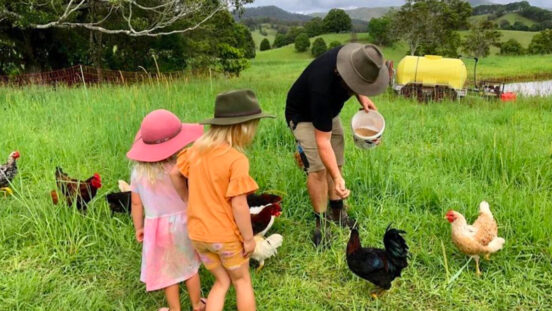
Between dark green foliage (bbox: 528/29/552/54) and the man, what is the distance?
153ft

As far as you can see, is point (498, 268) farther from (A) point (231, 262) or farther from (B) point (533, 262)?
(A) point (231, 262)

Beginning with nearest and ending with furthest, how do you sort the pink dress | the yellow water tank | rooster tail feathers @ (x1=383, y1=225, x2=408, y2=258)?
the pink dress → rooster tail feathers @ (x1=383, y1=225, x2=408, y2=258) → the yellow water tank

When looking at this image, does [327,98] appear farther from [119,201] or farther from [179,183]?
[119,201]

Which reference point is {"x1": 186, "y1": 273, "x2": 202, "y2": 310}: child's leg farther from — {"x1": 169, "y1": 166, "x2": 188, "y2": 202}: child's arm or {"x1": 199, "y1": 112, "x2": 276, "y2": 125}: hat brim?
{"x1": 199, "y1": 112, "x2": 276, "y2": 125}: hat brim

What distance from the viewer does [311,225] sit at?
10.1 ft

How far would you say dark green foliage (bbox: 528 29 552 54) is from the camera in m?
39.6

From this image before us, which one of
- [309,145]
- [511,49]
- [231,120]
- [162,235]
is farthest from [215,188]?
[511,49]

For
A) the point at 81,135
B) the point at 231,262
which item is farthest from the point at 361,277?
the point at 81,135

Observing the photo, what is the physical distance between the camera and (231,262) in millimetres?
1906

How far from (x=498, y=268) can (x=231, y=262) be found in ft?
6.16

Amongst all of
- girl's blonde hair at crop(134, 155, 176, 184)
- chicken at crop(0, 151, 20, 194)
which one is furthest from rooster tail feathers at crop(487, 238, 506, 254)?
chicken at crop(0, 151, 20, 194)

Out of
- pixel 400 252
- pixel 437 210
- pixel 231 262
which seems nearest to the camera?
pixel 231 262

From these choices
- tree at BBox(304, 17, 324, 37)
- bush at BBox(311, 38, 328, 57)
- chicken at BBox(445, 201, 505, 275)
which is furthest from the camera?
tree at BBox(304, 17, 324, 37)

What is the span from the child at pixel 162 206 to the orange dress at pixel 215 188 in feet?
0.50
